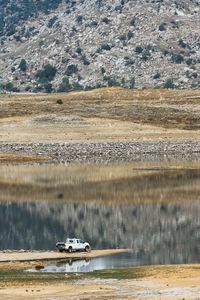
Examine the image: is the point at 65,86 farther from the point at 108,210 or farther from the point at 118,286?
the point at 118,286

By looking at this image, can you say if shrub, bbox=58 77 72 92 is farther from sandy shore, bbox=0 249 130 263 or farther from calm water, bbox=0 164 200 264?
sandy shore, bbox=0 249 130 263

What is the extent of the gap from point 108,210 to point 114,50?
139m

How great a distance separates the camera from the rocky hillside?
164m

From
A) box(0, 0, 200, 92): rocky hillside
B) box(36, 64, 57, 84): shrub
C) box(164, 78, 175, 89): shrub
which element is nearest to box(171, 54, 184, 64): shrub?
box(0, 0, 200, 92): rocky hillside

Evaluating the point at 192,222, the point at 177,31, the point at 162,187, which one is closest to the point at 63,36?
the point at 177,31

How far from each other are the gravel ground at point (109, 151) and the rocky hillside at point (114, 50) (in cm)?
6985

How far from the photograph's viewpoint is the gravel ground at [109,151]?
251 ft

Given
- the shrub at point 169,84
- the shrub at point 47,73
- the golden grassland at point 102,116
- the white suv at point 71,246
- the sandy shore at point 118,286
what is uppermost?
the shrub at point 47,73

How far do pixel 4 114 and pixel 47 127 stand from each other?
29.4ft

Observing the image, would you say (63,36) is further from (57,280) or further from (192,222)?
(57,280)

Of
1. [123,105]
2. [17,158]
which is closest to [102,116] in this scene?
[123,105]

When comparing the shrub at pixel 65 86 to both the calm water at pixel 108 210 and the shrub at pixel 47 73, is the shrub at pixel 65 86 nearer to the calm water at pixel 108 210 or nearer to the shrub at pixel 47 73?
the shrub at pixel 47 73

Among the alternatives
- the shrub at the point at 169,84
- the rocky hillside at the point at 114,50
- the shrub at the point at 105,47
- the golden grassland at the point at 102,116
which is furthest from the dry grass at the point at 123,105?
the shrub at the point at 105,47

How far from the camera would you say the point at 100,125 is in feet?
311
